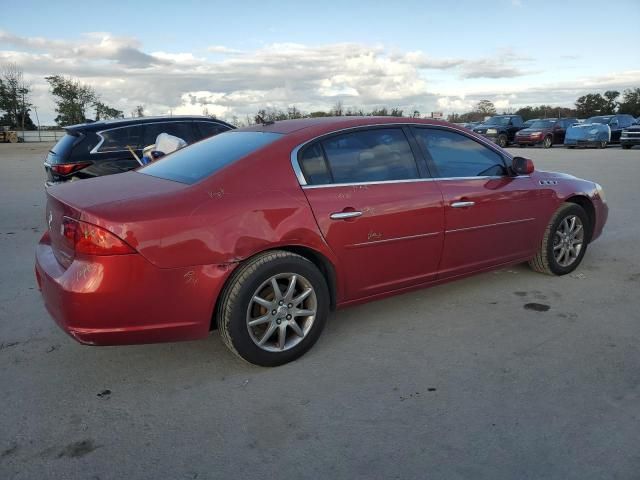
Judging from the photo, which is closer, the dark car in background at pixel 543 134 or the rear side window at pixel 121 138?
the rear side window at pixel 121 138

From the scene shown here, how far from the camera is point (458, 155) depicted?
14.0 ft

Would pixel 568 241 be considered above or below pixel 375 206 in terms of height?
below

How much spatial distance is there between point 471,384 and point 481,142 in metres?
2.21

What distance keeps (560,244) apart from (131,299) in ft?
12.8

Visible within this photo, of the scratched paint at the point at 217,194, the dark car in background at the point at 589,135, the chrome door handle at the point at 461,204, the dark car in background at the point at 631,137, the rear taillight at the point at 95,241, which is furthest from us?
the dark car in background at the point at 589,135

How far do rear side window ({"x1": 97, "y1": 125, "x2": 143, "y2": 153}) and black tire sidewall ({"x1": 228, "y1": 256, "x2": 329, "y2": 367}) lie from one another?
517cm

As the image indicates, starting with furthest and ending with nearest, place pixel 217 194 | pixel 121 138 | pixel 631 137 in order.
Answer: pixel 631 137, pixel 121 138, pixel 217 194

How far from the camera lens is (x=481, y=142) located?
4461 millimetres

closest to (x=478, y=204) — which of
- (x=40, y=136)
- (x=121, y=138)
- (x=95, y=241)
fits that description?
(x=95, y=241)

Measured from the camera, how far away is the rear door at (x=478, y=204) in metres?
4.06

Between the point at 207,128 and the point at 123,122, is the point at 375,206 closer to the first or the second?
the point at 123,122

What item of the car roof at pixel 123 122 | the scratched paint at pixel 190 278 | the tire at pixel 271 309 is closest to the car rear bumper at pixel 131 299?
the scratched paint at pixel 190 278

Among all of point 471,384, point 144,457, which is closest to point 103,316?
point 144,457

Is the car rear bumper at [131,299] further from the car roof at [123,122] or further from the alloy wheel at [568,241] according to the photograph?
the car roof at [123,122]
